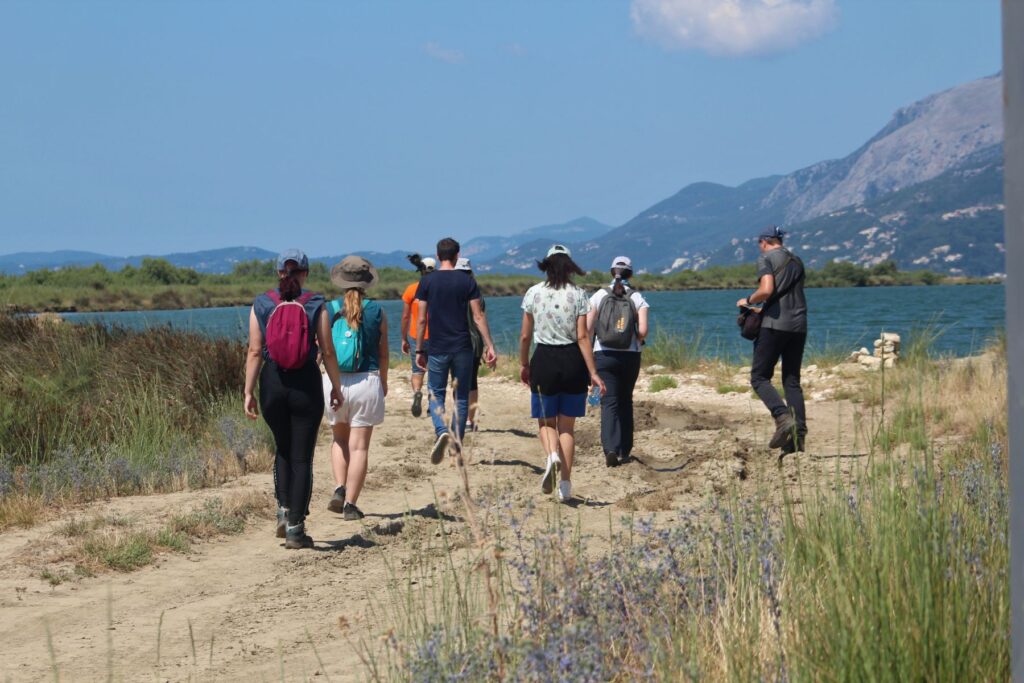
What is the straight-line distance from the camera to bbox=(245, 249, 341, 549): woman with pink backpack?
6.82 m

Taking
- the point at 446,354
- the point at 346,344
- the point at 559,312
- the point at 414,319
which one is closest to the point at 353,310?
the point at 346,344

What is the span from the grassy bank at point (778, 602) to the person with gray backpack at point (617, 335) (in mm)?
4696

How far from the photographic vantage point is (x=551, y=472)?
8430 mm

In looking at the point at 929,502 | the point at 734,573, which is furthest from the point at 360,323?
the point at 929,502

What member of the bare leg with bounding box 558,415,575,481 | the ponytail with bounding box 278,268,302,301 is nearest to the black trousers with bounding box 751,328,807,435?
the bare leg with bounding box 558,415,575,481

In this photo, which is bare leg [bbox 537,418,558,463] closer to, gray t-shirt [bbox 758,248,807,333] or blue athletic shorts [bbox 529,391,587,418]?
blue athletic shorts [bbox 529,391,587,418]

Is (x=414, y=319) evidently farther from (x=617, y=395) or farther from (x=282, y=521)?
(x=282, y=521)

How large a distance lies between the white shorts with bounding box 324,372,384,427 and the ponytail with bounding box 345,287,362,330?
0.35 m

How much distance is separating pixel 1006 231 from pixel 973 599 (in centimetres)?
207

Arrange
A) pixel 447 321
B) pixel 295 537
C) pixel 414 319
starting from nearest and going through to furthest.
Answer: pixel 295 537 → pixel 447 321 → pixel 414 319

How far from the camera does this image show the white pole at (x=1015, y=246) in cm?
184

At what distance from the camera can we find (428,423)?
13.2m

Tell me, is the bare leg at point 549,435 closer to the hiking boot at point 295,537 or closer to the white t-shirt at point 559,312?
the white t-shirt at point 559,312

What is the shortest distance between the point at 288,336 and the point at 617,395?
148 inches
